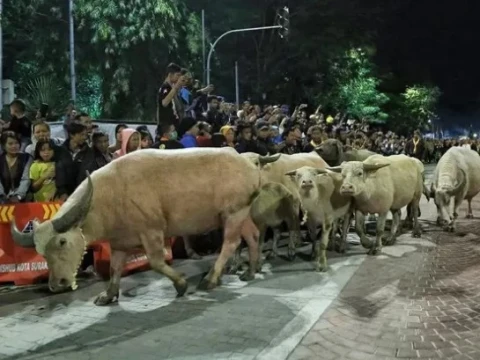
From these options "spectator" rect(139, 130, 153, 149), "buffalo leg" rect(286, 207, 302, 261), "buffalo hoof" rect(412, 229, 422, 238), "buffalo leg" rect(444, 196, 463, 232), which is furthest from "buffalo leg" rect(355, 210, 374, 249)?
"spectator" rect(139, 130, 153, 149)

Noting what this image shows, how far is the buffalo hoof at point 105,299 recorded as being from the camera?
7309 mm

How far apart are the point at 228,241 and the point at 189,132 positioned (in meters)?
2.88

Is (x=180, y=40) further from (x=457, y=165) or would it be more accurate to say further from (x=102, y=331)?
(x=102, y=331)

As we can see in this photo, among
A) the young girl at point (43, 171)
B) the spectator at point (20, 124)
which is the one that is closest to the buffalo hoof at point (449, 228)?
the young girl at point (43, 171)

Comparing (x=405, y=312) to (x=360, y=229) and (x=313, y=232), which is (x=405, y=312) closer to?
(x=313, y=232)

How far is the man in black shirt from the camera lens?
10.5m

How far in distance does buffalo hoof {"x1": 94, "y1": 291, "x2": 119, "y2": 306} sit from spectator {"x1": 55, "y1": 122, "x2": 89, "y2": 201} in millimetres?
1718

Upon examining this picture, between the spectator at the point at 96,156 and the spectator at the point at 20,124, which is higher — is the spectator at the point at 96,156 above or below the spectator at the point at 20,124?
below

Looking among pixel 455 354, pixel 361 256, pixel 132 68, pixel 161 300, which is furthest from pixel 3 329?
pixel 132 68

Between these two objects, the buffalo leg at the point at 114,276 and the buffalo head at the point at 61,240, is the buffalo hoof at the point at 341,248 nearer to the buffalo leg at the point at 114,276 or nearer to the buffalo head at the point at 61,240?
the buffalo leg at the point at 114,276

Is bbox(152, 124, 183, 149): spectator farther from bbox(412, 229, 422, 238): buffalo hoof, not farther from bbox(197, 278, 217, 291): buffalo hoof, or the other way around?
bbox(412, 229, 422, 238): buffalo hoof

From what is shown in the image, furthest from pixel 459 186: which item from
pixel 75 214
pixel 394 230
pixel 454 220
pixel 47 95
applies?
pixel 47 95

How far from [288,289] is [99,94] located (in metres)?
23.9

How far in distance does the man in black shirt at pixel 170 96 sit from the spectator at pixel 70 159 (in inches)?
81.3
